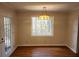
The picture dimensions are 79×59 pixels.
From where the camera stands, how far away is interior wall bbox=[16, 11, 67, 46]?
22.8ft

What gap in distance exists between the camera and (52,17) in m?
7.05

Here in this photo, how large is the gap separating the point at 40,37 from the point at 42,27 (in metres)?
0.57

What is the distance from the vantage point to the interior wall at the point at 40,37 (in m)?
6.95

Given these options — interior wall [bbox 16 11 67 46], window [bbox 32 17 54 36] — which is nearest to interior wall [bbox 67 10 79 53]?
interior wall [bbox 16 11 67 46]

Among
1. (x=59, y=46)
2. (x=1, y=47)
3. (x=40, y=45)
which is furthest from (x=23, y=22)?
(x=1, y=47)

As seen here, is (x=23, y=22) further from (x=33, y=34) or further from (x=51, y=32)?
(x=51, y=32)

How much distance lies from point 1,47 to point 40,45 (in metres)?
3.15

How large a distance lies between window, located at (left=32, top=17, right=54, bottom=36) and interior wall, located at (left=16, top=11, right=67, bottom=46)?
0.59ft

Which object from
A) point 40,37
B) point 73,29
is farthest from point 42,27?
point 73,29

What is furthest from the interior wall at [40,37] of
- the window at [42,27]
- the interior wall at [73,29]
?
the interior wall at [73,29]

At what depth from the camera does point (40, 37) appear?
279 inches

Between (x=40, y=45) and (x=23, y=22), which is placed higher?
(x=23, y=22)

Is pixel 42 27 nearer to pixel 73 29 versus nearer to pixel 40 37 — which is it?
pixel 40 37

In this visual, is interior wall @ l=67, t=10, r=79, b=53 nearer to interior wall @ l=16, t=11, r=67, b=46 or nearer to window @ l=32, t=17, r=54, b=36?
interior wall @ l=16, t=11, r=67, b=46
